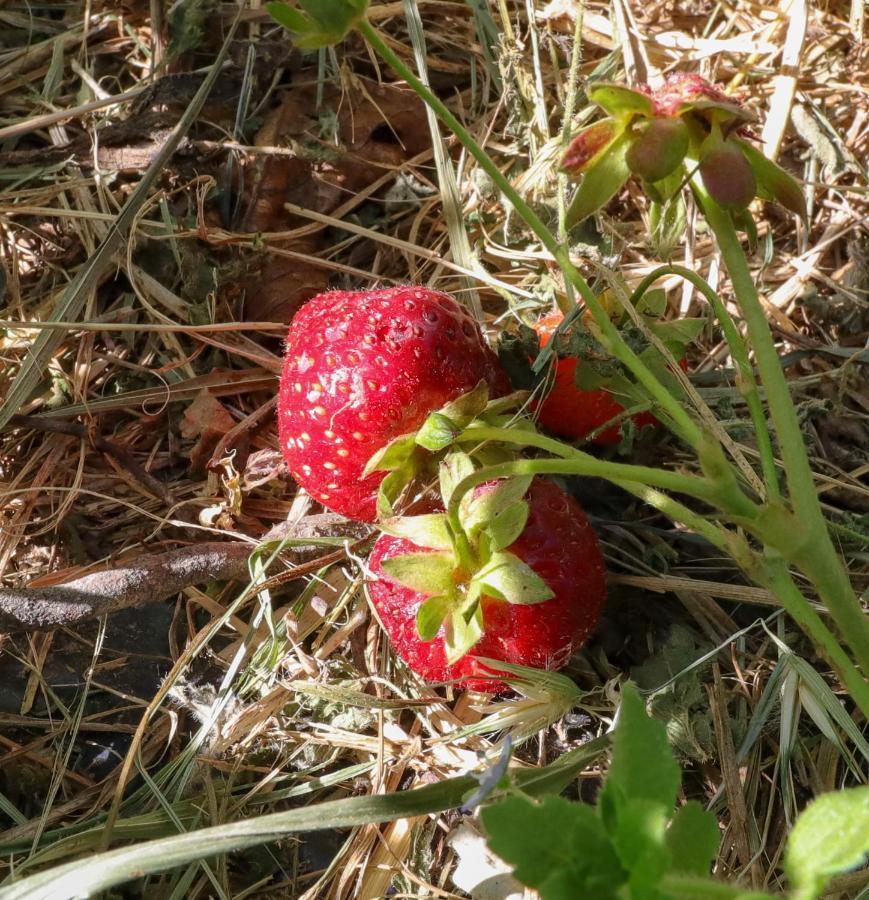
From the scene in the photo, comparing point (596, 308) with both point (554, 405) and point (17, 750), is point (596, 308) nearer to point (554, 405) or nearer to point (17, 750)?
point (554, 405)

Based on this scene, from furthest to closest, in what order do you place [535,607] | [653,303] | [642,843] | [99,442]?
1. [99,442]
2. [653,303]
3. [535,607]
4. [642,843]

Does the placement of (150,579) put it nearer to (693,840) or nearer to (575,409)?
(575,409)

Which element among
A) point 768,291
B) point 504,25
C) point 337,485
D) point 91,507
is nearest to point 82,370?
point 91,507

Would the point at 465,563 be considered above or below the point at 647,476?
below

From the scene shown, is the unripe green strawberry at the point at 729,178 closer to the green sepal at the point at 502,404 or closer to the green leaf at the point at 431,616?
the green sepal at the point at 502,404

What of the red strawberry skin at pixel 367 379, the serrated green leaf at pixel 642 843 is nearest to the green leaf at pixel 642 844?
the serrated green leaf at pixel 642 843

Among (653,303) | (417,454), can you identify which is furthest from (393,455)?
(653,303)

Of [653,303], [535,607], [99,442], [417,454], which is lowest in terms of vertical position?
[99,442]
